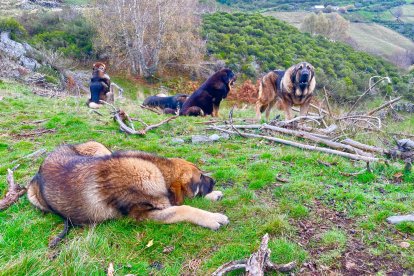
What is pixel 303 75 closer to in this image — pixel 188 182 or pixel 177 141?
pixel 177 141

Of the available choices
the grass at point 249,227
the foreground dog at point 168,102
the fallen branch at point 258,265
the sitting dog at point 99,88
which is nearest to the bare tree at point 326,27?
the sitting dog at point 99,88

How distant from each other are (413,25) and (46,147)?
96.8 m

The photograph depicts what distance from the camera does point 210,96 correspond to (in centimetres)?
1141

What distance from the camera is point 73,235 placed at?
12.1 feet

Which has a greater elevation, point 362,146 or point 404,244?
point 404,244

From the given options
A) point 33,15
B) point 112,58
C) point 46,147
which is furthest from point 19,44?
point 46,147

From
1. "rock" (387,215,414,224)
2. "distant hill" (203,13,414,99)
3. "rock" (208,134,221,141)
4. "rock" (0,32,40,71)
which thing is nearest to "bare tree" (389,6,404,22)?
"distant hill" (203,13,414,99)

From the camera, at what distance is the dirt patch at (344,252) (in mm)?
3111

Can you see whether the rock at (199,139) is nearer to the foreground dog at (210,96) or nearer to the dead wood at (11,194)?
the foreground dog at (210,96)

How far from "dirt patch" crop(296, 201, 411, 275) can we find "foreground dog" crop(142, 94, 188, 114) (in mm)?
8888

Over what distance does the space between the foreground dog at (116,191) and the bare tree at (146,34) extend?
3132 centimetres

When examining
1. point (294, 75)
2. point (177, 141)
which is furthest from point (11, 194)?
point (294, 75)

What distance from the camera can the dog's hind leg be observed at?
12.7 ft

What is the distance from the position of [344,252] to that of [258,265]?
1.13m
